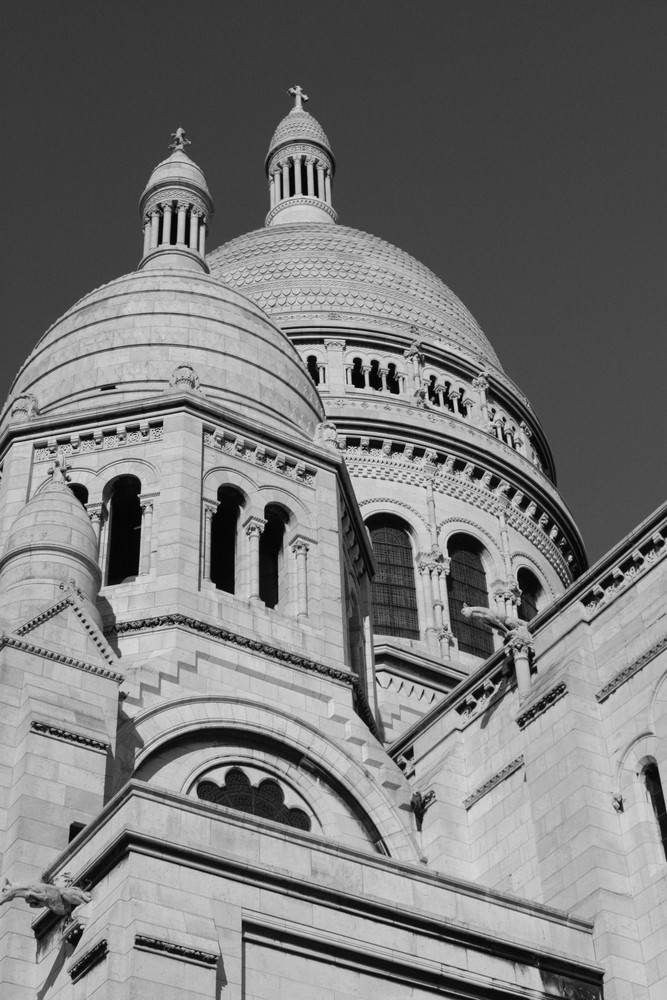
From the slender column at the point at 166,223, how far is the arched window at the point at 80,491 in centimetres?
1251

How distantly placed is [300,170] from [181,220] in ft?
105

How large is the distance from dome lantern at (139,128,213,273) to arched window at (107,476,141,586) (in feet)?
35.0

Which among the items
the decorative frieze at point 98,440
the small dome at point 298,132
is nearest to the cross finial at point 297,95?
the small dome at point 298,132

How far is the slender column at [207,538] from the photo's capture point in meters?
32.7

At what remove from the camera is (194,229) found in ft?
151

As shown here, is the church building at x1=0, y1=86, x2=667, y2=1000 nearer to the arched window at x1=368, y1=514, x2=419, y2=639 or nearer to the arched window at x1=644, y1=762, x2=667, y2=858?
the arched window at x1=644, y1=762, x2=667, y2=858

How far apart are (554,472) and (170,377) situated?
30208mm

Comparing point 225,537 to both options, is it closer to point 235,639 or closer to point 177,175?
point 235,639

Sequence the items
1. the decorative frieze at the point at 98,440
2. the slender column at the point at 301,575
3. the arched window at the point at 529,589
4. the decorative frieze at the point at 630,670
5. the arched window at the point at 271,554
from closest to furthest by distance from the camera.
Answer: the decorative frieze at the point at 630,670 < the slender column at the point at 301,575 < the arched window at the point at 271,554 < the decorative frieze at the point at 98,440 < the arched window at the point at 529,589

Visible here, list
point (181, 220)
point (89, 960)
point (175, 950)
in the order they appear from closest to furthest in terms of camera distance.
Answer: point (175, 950) < point (89, 960) < point (181, 220)

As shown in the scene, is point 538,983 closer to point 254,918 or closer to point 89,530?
point 254,918

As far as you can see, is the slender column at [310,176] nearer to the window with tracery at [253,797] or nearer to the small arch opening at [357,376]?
the small arch opening at [357,376]

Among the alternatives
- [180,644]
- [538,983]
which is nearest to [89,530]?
[180,644]

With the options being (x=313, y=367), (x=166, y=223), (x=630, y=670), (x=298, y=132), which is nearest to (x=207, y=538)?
(x=630, y=670)
